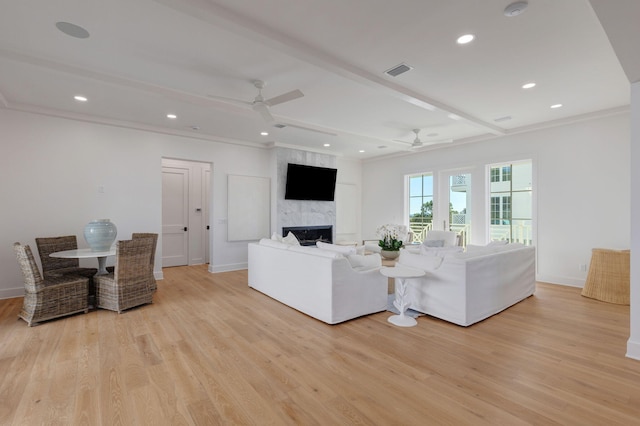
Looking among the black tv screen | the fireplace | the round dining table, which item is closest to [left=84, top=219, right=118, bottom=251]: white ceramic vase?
the round dining table

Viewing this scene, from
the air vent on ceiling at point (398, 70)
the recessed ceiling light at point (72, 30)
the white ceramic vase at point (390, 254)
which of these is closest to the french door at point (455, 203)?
the white ceramic vase at point (390, 254)

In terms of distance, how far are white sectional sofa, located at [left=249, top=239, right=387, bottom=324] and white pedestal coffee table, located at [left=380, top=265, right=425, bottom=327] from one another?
0.71ft

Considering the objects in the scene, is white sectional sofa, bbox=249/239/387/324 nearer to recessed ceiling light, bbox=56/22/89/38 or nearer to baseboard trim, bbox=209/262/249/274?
baseboard trim, bbox=209/262/249/274

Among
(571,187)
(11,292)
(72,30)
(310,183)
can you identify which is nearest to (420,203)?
(310,183)

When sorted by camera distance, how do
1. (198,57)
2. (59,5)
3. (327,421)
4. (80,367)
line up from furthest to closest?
(198,57), (80,367), (59,5), (327,421)

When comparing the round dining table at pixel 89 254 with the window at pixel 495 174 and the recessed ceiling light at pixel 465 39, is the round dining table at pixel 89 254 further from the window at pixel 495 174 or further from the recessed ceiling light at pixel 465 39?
the window at pixel 495 174

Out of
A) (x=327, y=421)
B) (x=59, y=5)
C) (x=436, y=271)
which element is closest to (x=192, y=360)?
(x=327, y=421)

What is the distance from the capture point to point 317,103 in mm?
4445

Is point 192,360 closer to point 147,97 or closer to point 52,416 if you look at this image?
point 52,416

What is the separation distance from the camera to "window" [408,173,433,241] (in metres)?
7.50

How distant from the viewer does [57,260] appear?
4.42m

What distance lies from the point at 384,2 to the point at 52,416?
11.9ft

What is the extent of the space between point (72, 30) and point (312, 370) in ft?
11.8

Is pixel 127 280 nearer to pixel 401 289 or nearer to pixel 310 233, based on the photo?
pixel 401 289
